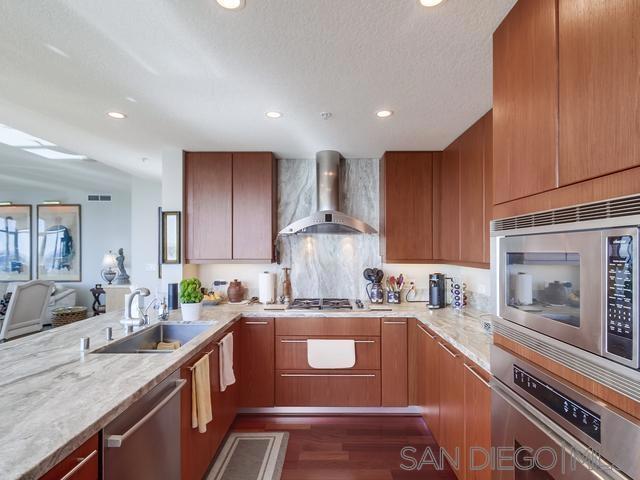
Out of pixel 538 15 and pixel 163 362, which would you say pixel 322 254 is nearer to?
pixel 163 362

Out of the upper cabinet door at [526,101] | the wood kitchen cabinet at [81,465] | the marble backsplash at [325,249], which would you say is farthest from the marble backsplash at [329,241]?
the wood kitchen cabinet at [81,465]

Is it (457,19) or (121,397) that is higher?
(457,19)

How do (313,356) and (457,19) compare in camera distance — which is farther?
(313,356)

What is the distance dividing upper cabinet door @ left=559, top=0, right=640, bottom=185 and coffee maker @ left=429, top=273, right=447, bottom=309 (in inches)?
82.3

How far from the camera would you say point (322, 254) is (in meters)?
3.42

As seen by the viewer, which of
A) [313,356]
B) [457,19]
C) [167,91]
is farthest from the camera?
[313,356]

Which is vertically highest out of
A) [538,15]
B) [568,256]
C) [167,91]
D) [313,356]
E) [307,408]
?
[167,91]

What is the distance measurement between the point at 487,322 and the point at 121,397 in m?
2.18

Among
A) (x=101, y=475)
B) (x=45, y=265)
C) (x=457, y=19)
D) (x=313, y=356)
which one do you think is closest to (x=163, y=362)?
(x=101, y=475)

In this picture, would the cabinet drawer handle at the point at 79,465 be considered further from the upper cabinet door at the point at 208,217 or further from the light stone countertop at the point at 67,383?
the upper cabinet door at the point at 208,217

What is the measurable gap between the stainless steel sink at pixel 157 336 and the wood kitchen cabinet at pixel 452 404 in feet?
5.36

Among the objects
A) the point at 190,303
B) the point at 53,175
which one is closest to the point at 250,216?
the point at 190,303

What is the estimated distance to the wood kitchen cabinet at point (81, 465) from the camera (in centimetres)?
87

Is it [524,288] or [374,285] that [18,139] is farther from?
[524,288]
